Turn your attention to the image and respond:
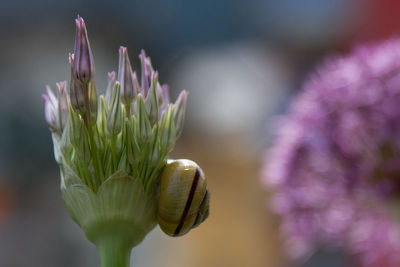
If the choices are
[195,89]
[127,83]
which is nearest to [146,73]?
[127,83]

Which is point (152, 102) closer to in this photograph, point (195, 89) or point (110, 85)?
point (110, 85)

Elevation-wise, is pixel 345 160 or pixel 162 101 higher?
pixel 345 160

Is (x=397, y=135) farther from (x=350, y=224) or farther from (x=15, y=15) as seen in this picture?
(x=15, y=15)

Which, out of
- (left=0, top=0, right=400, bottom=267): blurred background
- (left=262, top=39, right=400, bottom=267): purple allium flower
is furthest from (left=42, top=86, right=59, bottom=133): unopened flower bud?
(left=0, top=0, right=400, bottom=267): blurred background

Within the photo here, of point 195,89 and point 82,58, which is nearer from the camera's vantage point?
point 82,58

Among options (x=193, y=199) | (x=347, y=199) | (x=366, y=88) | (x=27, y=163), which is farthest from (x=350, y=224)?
(x=27, y=163)

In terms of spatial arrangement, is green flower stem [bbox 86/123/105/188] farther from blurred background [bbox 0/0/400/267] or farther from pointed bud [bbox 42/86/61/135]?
blurred background [bbox 0/0/400/267]
